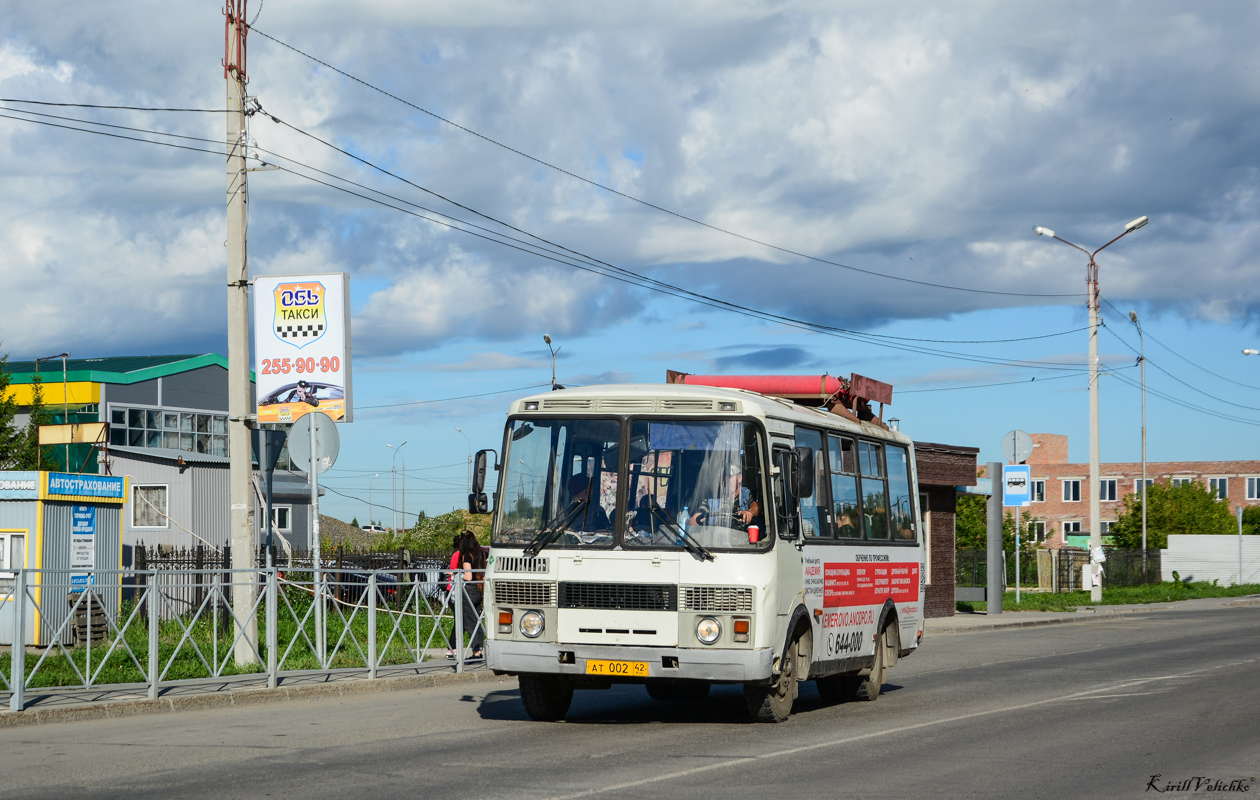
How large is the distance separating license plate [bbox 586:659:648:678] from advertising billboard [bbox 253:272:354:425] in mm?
7993

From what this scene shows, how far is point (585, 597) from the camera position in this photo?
37.2 feet

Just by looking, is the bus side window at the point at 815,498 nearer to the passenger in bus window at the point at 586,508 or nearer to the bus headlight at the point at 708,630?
the bus headlight at the point at 708,630

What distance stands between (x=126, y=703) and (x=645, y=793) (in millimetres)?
6691

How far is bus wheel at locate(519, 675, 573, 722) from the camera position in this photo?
39.6ft

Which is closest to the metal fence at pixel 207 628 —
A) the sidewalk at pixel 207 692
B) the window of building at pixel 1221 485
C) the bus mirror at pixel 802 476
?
the sidewalk at pixel 207 692

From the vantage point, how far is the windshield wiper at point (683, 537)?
440 inches

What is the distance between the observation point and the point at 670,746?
10484 mm

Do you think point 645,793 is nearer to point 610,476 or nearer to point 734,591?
point 734,591

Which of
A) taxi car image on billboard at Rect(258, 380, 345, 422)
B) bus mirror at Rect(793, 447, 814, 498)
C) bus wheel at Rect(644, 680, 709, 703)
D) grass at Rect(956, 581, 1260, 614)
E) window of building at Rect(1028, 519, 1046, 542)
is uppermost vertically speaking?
taxi car image on billboard at Rect(258, 380, 345, 422)

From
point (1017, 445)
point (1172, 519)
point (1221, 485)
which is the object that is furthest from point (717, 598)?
point (1221, 485)

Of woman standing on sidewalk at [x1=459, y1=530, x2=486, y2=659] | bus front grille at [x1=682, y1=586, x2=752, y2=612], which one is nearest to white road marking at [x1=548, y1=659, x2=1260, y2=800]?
bus front grille at [x1=682, y1=586, x2=752, y2=612]

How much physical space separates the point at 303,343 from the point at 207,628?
4.83 m

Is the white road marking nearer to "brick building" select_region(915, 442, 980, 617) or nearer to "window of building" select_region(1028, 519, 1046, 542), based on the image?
"brick building" select_region(915, 442, 980, 617)

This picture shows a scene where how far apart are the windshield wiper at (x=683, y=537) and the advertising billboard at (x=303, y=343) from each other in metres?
7.87
